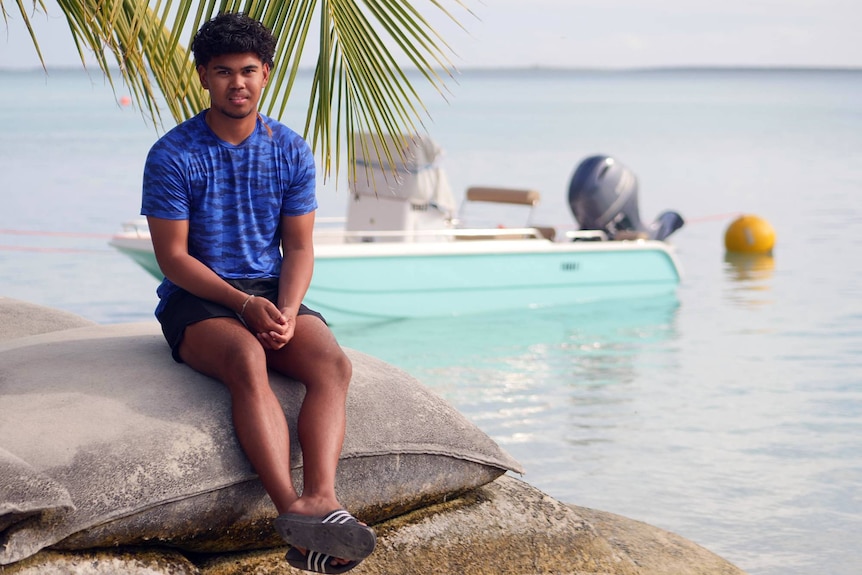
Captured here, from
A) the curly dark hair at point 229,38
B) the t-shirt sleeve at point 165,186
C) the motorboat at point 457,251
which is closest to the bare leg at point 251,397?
the t-shirt sleeve at point 165,186

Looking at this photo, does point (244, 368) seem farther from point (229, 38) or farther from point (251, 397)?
point (229, 38)

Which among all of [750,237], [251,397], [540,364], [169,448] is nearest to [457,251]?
[540,364]

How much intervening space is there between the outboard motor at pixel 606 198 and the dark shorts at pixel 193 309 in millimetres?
9828

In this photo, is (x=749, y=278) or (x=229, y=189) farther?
(x=749, y=278)

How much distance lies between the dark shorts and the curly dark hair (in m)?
0.71

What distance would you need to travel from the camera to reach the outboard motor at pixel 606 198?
13.5 metres

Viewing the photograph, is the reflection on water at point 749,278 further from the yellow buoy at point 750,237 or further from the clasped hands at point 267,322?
the clasped hands at point 267,322

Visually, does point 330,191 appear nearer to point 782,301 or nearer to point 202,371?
point 782,301

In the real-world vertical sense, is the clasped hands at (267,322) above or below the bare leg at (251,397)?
above

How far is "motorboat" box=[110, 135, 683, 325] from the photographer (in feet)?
39.1

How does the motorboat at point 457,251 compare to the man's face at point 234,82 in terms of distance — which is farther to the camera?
the motorboat at point 457,251

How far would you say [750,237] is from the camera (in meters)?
18.7

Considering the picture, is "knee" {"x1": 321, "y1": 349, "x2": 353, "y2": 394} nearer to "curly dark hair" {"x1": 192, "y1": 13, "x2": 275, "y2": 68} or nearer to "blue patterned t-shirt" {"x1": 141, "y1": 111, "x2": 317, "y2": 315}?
"blue patterned t-shirt" {"x1": 141, "y1": 111, "x2": 317, "y2": 315}

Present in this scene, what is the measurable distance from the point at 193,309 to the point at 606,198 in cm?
1008
